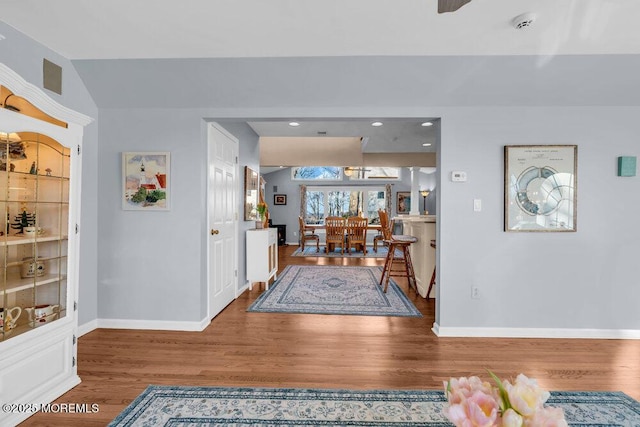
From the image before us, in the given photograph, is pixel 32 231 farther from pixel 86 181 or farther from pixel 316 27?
pixel 316 27

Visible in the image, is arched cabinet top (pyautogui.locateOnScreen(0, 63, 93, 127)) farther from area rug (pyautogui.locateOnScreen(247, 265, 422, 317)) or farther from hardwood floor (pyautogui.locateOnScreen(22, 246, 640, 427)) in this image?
area rug (pyautogui.locateOnScreen(247, 265, 422, 317))

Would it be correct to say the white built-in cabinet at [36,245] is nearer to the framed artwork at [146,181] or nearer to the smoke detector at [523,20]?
the framed artwork at [146,181]

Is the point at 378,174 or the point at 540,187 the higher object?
the point at 378,174

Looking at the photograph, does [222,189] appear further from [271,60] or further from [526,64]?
[526,64]

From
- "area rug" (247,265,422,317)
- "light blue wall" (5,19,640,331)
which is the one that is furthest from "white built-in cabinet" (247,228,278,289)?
"light blue wall" (5,19,640,331)

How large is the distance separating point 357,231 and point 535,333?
5414 millimetres

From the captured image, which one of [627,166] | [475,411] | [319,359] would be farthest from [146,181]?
[627,166]

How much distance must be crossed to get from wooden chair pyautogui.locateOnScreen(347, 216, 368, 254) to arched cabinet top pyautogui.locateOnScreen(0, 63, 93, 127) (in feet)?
21.3

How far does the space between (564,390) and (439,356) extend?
0.77 metres

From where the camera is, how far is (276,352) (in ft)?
7.95

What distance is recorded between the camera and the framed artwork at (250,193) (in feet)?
14.1

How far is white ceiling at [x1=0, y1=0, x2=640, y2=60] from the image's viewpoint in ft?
6.05

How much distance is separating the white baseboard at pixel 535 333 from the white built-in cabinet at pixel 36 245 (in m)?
2.92

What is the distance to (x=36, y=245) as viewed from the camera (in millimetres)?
1816
